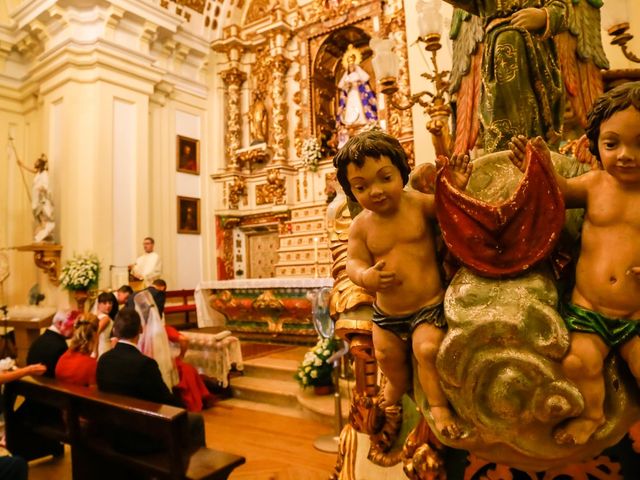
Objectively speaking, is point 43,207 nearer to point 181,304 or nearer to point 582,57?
point 181,304

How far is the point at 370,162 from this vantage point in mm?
869

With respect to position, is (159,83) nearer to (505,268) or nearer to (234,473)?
(234,473)

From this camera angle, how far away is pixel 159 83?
984 cm

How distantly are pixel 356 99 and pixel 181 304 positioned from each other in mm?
5450

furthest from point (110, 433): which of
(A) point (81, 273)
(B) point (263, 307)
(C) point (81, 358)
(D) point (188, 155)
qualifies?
(D) point (188, 155)

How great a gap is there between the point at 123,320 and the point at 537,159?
340 cm

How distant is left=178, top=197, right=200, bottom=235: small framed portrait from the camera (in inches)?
404

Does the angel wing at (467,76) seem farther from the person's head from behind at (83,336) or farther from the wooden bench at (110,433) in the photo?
the person's head from behind at (83,336)

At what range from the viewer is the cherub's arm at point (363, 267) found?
2.80 ft

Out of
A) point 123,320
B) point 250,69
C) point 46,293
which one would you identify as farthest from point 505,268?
point 250,69

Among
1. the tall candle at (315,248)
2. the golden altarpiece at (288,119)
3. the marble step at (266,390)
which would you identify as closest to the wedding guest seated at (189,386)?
the marble step at (266,390)

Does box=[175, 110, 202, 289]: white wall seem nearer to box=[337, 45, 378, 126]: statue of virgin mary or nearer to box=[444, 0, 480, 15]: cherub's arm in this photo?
box=[337, 45, 378, 126]: statue of virgin mary

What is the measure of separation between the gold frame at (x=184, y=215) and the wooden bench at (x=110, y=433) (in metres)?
6.41

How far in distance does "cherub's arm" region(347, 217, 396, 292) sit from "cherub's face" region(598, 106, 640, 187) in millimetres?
393
